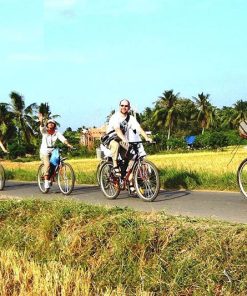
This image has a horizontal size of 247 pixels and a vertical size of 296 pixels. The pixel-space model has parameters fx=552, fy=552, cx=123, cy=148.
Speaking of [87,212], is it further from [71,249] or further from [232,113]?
[232,113]

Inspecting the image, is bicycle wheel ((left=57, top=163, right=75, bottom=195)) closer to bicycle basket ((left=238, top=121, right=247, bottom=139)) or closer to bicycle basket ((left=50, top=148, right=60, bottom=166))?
bicycle basket ((left=50, top=148, right=60, bottom=166))

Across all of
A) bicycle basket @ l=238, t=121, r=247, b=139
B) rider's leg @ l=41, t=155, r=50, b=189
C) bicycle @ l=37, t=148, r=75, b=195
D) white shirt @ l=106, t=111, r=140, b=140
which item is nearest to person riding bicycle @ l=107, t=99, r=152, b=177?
white shirt @ l=106, t=111, r=140, b=140

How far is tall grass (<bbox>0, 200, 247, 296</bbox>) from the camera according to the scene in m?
5.23

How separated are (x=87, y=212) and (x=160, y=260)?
1.79m

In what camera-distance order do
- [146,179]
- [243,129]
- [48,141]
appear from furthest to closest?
[48,141] < [146,179] < [243,129]

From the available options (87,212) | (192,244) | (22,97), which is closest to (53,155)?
(87,212)

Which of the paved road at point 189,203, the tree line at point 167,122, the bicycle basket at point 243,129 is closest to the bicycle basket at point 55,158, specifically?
the paved road at point 189,203

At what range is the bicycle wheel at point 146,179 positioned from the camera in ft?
33.8

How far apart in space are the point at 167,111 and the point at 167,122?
171 cm

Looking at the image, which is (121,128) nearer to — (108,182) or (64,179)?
(108,182)

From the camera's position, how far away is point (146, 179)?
10.4 metres

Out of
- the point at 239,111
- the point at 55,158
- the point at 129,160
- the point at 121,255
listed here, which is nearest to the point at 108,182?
the point at 129,160

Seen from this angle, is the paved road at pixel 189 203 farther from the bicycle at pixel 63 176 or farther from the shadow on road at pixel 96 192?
the bicycle at pixel 63 176

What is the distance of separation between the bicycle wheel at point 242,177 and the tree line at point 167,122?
54.9m
